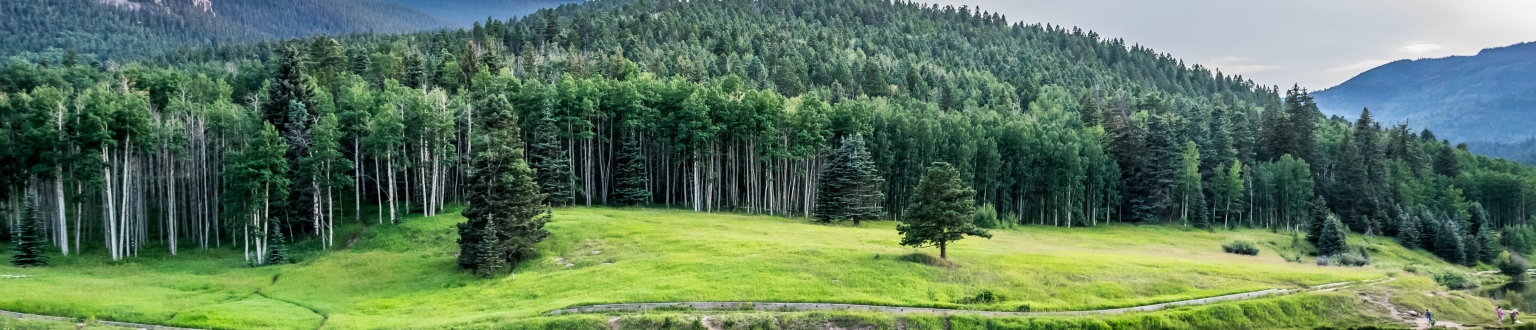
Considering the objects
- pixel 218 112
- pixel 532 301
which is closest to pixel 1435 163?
pixel 532 301

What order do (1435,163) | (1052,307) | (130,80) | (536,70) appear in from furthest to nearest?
(1435,163)
(536,70)
(130,80)
(1052,307)

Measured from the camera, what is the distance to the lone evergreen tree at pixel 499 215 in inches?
1988

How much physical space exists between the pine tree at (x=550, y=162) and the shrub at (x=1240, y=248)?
181ft

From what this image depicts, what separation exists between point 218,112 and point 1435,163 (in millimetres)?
148159

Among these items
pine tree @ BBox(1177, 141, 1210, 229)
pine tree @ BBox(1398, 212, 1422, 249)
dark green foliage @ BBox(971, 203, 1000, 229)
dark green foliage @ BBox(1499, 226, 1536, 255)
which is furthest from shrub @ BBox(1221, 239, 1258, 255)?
dark green foliage @ BBox(1499, 226, 1536, 255)

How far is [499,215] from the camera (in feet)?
170

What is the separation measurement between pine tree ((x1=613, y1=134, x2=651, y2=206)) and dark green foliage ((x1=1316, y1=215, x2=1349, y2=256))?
60.0m

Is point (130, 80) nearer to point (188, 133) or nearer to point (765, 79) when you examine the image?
point (188, 133)

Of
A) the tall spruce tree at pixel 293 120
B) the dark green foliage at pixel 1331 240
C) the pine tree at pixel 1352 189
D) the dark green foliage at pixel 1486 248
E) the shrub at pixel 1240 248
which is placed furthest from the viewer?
the pine tree at pixel 1352 189

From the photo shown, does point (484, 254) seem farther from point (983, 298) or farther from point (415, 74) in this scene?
point (415, 74)

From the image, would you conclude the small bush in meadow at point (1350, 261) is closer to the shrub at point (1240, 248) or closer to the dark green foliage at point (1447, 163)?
the shrub at point (1240, 248)

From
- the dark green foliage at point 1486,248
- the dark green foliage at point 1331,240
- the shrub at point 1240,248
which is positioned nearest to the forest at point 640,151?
the dark green foliage at point 1486,248

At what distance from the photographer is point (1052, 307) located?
4103cm

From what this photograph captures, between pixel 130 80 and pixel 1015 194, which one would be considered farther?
pixel 1015 194
